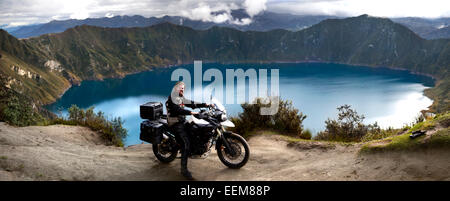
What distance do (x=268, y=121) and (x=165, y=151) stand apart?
5002 millimetres

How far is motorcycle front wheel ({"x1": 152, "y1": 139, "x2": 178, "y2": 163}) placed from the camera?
7.29 m

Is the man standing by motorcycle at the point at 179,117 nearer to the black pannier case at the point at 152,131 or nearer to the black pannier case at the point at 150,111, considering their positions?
the black pannier case at the point at 152,131

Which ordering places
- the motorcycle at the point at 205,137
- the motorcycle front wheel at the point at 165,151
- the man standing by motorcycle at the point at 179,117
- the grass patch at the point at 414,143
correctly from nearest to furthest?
1. the grass patch at the point at 414,143
2. the man standing by motorcycle at the point at 179,117
3. the motorcycle at the point at 205,137
4. the motorcycle front wheel at the point at 165,151

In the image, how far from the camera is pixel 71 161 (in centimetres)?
688

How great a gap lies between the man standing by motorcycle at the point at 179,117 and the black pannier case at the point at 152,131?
39 cm

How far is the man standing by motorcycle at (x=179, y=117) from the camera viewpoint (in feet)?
21.4

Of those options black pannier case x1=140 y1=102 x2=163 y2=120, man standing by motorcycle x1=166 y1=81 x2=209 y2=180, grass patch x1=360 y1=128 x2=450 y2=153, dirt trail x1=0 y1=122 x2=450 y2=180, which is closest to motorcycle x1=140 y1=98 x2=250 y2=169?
black pannier case x1=140 y1=102 x2=163 y2=120

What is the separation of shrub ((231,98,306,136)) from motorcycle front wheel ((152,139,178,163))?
3.91 m

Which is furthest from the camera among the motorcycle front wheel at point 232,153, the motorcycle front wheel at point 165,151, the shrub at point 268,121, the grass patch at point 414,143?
the shrub at point 268,121

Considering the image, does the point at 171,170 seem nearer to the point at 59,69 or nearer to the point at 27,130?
the point at 27,130

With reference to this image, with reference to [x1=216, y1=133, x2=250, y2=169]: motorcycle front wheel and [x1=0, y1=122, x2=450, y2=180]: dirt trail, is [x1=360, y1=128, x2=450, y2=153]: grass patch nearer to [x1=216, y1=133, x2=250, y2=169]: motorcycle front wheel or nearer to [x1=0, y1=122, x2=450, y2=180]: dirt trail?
[x1=0, y1=122, x2=450, y2=180]: dirt trail

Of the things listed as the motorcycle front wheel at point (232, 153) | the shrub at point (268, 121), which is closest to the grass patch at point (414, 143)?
the motorcycle front wheel at point (232, 153)
